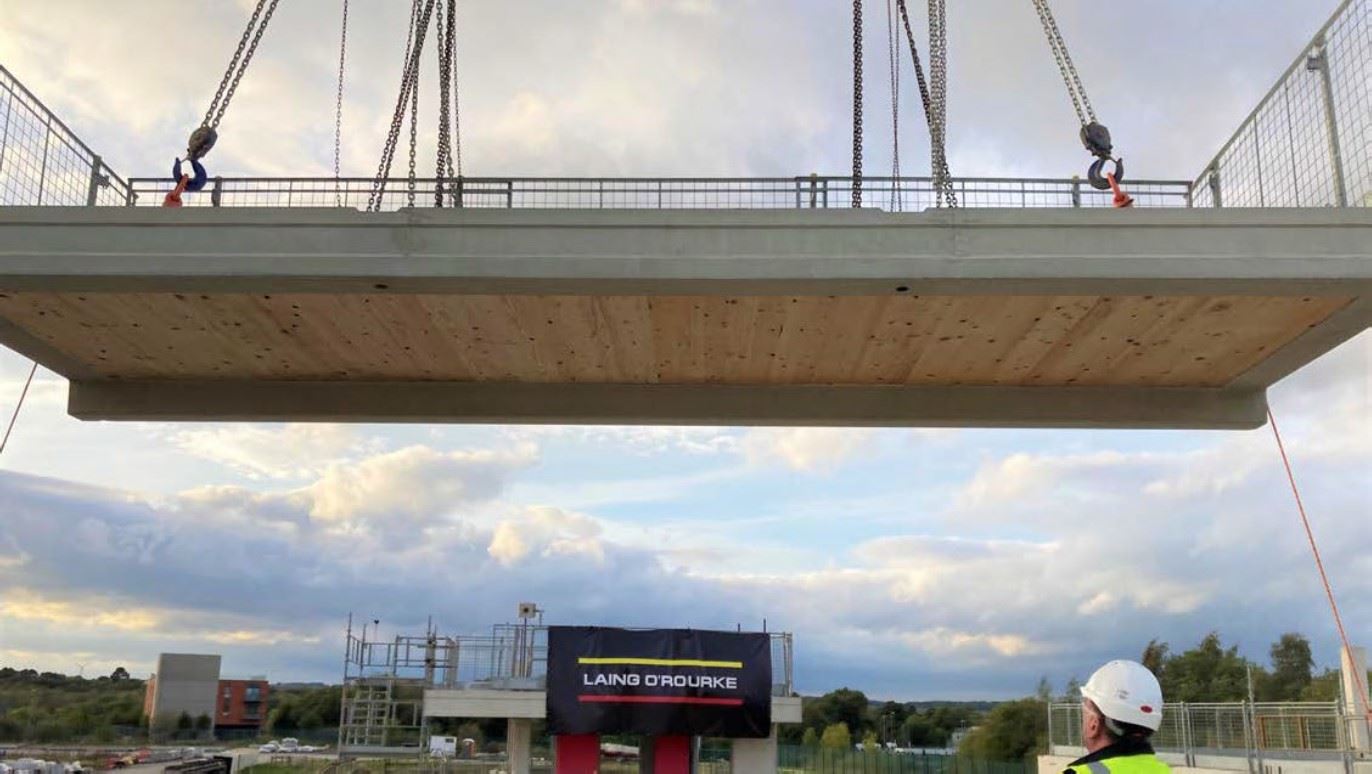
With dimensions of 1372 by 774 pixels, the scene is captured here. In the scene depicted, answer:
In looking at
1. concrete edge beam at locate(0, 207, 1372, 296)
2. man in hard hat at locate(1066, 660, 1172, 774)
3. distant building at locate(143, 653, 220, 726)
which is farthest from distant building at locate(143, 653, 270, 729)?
man in hard hat at locate(1066, 660, 1172, 774)

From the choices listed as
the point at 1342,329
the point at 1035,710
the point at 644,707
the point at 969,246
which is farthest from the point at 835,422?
the point at 1035,710

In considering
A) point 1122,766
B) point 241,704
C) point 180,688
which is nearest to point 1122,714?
point 1122,766

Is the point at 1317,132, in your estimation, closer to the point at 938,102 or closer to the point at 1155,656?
the point at 938,102

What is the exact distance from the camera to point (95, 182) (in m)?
11.4

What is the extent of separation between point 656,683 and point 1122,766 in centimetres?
1336

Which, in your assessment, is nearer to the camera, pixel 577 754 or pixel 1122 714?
pixel 1122 714

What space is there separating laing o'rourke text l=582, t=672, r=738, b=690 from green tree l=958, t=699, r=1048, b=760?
39.0m

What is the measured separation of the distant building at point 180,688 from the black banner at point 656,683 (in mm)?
94441

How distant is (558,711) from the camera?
53.8 ft

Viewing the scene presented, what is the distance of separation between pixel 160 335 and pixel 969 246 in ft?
23.3

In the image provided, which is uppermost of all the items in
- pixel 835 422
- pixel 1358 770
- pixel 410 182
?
pixel 410 182

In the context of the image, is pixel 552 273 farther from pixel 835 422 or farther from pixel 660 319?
pixel 835 422

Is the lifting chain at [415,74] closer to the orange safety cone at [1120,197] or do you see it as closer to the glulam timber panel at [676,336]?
the glulam timber panel at [676,336]

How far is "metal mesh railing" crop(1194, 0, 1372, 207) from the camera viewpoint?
907cm
